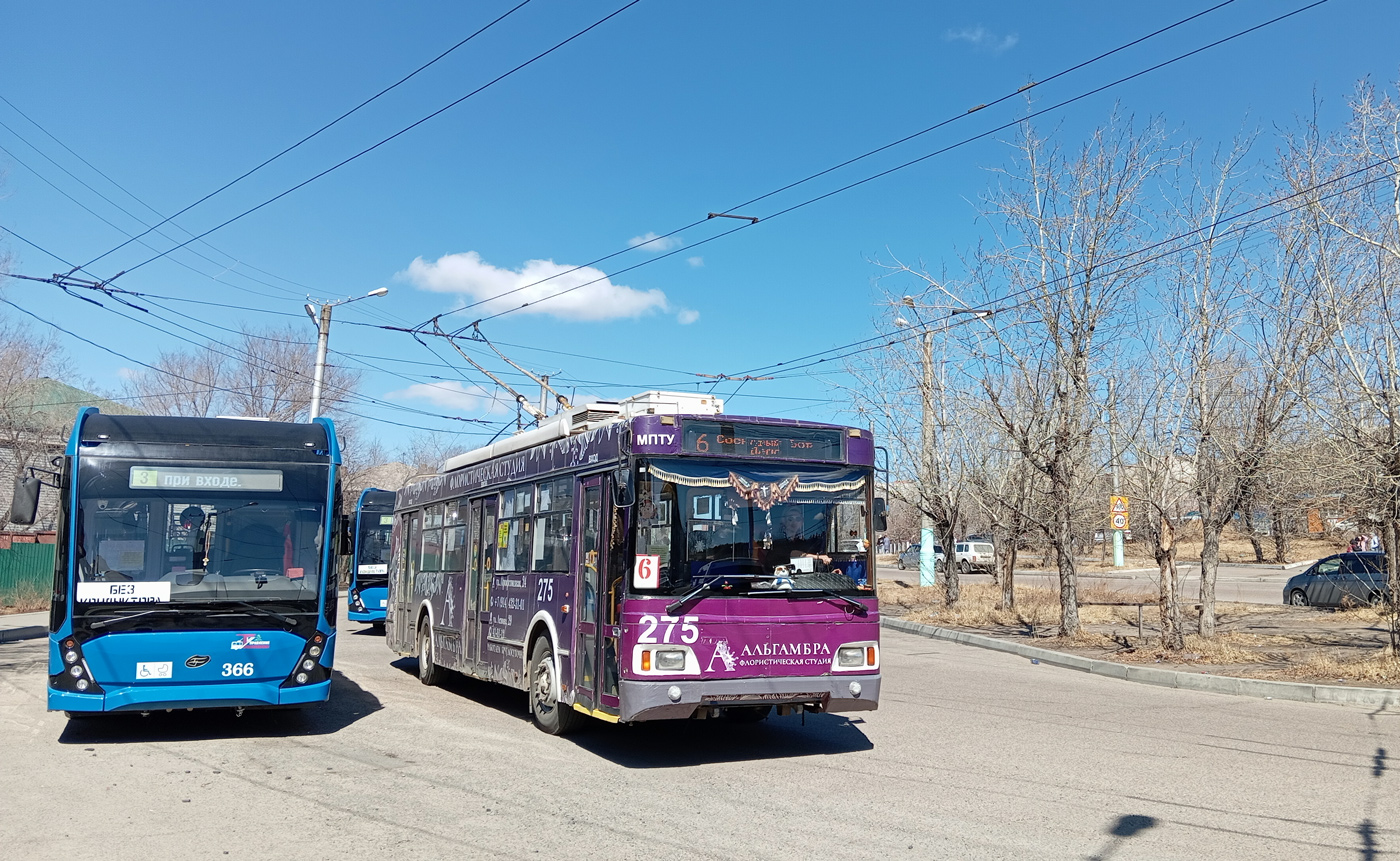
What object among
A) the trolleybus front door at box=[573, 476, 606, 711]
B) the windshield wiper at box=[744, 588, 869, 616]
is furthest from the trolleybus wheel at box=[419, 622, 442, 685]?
the windshield wiper at box=[744, 588, 869, 616]

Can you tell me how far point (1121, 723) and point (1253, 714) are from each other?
182 cm

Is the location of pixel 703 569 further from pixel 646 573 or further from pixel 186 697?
pixel 186 697

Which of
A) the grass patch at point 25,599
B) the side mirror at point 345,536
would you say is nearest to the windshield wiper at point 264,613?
the side mirror at point 345,536

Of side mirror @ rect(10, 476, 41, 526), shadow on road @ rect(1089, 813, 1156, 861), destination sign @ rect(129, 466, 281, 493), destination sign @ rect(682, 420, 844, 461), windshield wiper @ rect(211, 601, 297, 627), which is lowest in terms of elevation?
shadow on road @ rect(1089, 813, 1156, 861)

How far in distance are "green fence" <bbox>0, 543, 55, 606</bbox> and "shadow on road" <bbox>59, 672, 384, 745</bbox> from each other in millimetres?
20423

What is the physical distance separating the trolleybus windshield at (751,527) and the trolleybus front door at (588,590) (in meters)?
0.72

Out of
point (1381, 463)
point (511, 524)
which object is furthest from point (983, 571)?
point (511, 524)

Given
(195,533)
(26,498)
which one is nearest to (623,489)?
(195,533)

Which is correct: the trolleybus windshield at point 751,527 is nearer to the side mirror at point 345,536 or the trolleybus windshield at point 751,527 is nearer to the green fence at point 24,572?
the side mirror at point 345,536

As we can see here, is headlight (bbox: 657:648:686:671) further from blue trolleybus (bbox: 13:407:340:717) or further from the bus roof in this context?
the bus roof

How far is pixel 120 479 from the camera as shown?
370 inches

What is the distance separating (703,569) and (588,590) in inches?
→ 49.0

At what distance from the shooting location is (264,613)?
940 cm

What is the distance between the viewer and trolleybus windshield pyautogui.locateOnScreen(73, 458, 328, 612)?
29.9 feet
